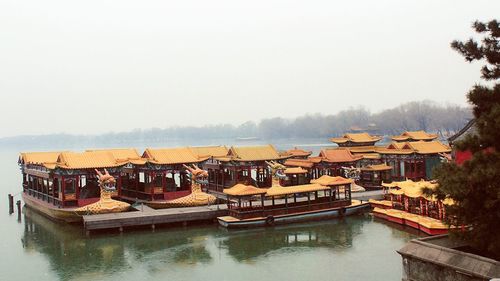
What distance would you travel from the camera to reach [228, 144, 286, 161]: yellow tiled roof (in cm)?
4396

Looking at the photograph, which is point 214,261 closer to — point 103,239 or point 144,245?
point 144,245

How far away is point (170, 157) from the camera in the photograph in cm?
3931

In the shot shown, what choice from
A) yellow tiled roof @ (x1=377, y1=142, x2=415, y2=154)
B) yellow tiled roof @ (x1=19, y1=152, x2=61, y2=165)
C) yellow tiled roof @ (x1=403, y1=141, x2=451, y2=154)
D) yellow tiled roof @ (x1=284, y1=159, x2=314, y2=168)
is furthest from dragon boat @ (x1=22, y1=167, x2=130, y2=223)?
yellow tiled roof @ (x1=403, y1=141, x2=451, y2=154)

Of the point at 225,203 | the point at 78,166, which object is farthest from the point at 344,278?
the point at 78,166

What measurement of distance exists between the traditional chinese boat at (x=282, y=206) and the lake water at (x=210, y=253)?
2.61 ft

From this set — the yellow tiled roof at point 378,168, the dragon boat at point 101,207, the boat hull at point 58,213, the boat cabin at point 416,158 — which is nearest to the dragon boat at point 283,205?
the dragon boat at point 101,207

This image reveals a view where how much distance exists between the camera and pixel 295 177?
49188 millimetres

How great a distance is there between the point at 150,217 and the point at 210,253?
23.3 feet

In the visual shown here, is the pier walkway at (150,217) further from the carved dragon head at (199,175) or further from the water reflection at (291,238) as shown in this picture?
the water reflection at (291,238)

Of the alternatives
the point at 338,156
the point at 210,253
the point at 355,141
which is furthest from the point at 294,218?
the point at 355,141

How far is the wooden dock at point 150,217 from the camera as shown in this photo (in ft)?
101

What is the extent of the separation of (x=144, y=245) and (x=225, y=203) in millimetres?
10750

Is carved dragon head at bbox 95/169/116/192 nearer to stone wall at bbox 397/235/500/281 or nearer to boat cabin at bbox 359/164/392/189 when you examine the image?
stone wall at bbox 397/235/500/281

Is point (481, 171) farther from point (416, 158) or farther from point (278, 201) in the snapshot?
point (416, 158)
